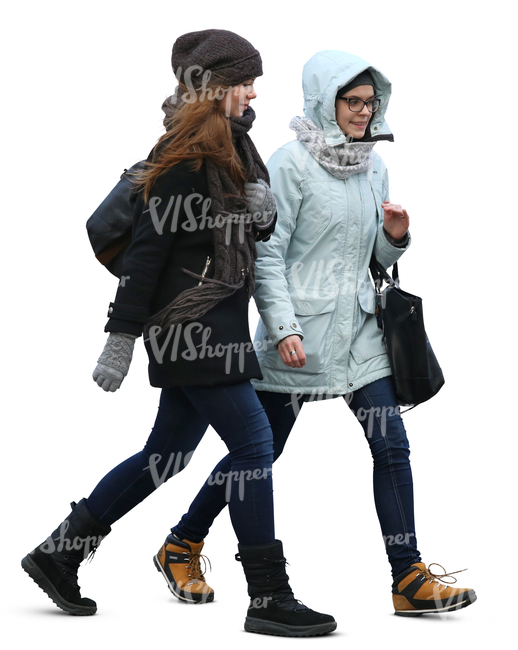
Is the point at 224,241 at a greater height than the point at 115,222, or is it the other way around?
Result: the point at 115,222

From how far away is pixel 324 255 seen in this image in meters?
5.70

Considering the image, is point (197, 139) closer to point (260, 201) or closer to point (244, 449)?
point (260, 201)

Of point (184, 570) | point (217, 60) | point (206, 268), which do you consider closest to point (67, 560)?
point (184, 570)

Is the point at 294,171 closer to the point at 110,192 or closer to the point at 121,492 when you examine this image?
the point at 110,192

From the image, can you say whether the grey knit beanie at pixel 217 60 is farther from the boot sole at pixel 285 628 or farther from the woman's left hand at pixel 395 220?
the boot sole at pixel 285 628

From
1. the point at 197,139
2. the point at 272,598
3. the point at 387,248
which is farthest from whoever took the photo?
the point at 387,248

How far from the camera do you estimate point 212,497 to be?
5887mm

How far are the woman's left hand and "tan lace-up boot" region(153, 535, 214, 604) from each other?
5.74ft

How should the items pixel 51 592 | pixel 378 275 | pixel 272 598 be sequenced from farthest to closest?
pixel 378 275, pixel 51 592, pixel 272 598

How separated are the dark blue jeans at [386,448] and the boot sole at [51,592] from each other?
0.89 m

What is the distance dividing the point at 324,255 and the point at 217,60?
105 cm

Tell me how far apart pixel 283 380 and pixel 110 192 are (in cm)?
115

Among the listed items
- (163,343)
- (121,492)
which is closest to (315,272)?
(163,343)

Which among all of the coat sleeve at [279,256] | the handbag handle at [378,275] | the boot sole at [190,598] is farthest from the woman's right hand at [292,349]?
the boot sole at [190,598]
